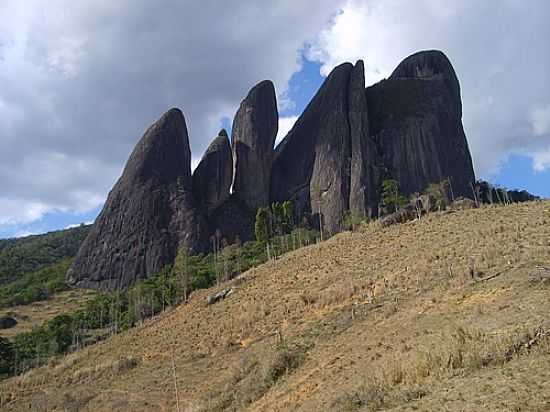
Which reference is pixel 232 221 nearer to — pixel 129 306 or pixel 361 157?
pixel 361 157

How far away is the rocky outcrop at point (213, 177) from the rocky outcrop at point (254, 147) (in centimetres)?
263

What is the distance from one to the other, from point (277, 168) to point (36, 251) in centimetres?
6949

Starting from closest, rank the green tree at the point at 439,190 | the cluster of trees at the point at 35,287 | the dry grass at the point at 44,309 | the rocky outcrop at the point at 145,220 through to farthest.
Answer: the dry grass at the point at 44,309
the green tree at the point at 439,190
the cluster of trees at the point at 35,287
the rocky outcrop at the point at 145,220

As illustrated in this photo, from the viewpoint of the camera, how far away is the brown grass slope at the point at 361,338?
43.4 ft

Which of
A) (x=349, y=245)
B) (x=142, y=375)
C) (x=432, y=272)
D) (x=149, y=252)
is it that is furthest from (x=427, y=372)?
(x=149, y=252)

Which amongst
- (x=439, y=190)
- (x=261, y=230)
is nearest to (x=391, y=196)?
(x=439, y=190)

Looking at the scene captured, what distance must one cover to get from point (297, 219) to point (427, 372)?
90062mm

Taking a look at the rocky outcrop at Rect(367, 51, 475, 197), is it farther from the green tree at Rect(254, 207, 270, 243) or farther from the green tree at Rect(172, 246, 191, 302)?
the green tree at Rect(172, 246, 191, 302)

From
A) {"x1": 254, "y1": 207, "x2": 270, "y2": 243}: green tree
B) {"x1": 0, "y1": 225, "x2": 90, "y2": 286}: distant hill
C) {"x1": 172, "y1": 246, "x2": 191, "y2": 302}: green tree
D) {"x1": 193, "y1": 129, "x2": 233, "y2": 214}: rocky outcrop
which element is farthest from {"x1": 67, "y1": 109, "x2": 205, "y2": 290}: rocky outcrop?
{"x1": 0, "y1": 225, "x2": 90, "y2": 286}: distant hill

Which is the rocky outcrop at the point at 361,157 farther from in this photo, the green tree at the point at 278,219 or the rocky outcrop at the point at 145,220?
the rocky outcrop at the point at 145,220

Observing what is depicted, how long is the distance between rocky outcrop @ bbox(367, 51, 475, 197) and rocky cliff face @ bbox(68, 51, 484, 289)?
0.22 m

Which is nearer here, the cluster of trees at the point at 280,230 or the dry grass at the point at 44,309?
the dry grass at the point at 44,309

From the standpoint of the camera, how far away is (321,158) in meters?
108

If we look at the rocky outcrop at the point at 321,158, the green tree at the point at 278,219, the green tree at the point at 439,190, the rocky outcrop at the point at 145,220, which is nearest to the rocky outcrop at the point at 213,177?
the rocky outcrop at the point at 145,220
